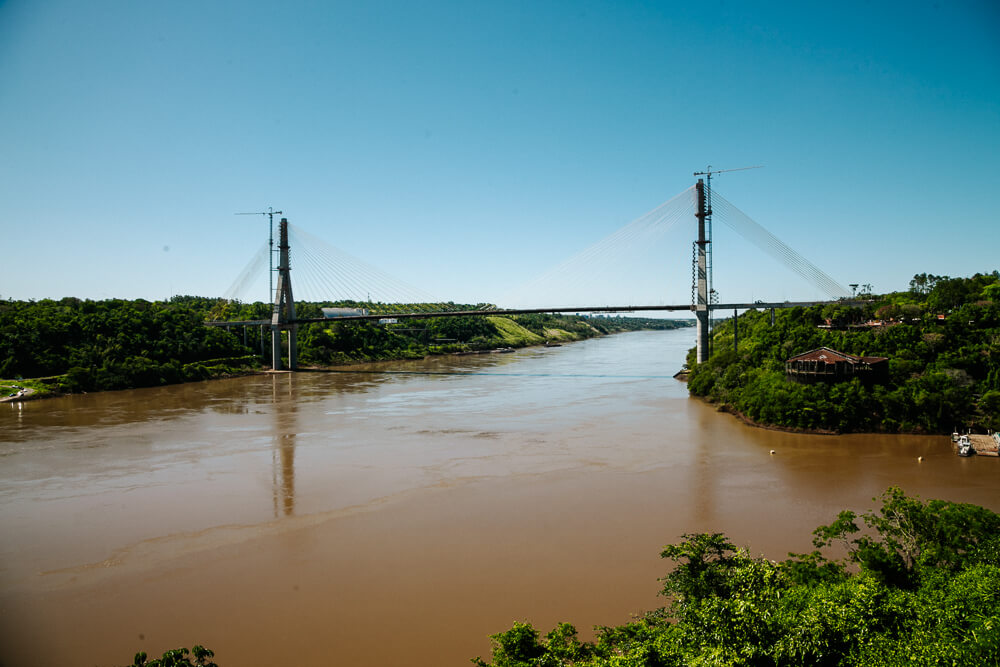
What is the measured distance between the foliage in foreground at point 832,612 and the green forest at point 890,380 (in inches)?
397

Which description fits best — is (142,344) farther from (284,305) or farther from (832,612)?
(832,612)

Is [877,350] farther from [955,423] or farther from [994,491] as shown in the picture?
[994,491]

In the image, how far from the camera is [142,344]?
28.0 metres

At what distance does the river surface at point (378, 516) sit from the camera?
6.02 meters

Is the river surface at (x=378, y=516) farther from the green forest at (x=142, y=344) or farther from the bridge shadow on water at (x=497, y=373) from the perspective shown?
the bridge shadow on water at (x=497, y=373)

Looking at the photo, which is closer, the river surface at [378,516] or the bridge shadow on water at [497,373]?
the river surface at [378,516]

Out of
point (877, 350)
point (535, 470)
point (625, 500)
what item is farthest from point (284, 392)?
point (877, 350)

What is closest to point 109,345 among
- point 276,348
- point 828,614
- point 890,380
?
point 276,348

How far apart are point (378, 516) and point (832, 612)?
22.4 feet

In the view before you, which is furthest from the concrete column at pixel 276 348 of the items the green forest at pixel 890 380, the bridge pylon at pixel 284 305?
the green forest at pixel 890 380

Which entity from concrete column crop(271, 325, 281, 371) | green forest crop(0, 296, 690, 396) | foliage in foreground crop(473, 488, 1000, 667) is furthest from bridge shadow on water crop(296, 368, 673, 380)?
foliage in foreground crop(473, 488, 1000, 667)

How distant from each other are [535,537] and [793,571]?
11.7 feet

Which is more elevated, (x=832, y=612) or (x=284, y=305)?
(x=284, y=305)

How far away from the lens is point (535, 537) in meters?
8.21
